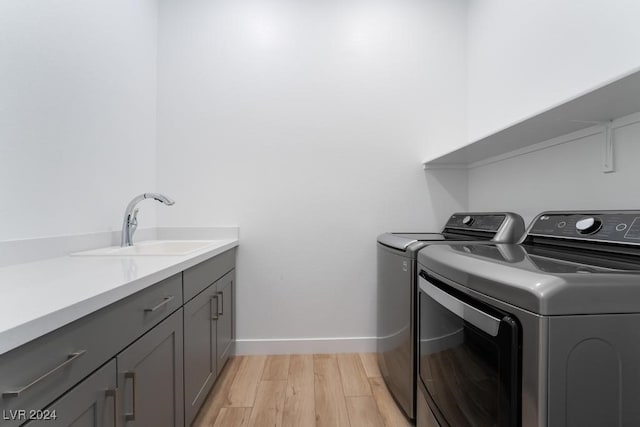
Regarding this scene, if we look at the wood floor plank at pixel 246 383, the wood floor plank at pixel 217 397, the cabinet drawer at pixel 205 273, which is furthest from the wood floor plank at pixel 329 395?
the cabinet drawer at pixel 205 273

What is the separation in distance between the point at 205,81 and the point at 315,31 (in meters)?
0.88

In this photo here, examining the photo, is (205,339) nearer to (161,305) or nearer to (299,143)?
(161,305)

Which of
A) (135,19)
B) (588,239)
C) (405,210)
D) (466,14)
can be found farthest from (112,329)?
(466,14)

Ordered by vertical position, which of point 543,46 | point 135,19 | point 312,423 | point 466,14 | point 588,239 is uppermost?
point 466,14

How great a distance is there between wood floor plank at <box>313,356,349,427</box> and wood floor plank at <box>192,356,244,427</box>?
19.8 inches

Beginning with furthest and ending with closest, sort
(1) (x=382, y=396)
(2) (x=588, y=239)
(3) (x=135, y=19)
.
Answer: (3) (x=135, y=19), (1) (x=382, y=396), (2) (x=588, y=239)

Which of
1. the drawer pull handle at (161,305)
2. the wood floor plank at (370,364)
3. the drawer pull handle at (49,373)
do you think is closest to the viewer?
the drawer pull handle at (49,373)

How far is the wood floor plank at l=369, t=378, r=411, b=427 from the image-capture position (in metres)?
1.43

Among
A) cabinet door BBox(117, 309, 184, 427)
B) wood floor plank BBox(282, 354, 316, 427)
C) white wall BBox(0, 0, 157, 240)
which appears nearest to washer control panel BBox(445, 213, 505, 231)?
wood floor plank BBox(282, 354, 316, 427)

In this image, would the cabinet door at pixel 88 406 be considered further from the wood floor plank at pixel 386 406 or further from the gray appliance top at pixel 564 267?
the wood floor plank at pixel 386 406

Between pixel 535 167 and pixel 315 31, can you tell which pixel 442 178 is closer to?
pixel 535 167

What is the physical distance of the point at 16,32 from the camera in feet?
3.71

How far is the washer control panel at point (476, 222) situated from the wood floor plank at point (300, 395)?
4.26ft

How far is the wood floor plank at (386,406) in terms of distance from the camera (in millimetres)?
1432
